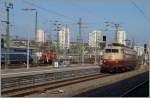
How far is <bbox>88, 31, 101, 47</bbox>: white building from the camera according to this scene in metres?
94.5

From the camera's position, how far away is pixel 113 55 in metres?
48.1

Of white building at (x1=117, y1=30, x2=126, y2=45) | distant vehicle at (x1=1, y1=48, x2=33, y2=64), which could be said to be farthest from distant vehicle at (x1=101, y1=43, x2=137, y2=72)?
white building at (x1=117, y1=30, x2=126, y2=45)

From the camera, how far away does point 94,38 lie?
99.4m

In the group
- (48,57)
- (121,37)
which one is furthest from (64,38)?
(48,57)

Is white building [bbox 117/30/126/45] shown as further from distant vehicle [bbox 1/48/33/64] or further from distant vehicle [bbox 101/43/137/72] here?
distant vehicle [bbox 101/43/137/72]

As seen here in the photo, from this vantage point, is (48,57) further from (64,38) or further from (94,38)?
(94,38)

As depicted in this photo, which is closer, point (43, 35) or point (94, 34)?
point (43, 35)

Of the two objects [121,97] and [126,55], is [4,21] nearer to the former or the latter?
[126,55]

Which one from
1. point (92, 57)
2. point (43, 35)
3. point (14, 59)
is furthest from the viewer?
point (92, 57)

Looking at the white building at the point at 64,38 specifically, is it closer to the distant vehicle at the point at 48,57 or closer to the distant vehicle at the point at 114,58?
the distant vehicle at the point at 48,57

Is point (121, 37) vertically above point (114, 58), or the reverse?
point (121, 37)

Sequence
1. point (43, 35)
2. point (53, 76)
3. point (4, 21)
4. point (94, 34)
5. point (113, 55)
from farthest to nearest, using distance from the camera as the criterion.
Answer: point (94, 34)
point (43, 35)
point (4, 21)
point (113, 55)
point (53, 76)

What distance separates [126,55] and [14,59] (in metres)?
22.0

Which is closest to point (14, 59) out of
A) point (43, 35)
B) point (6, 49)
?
point (6, 49)
